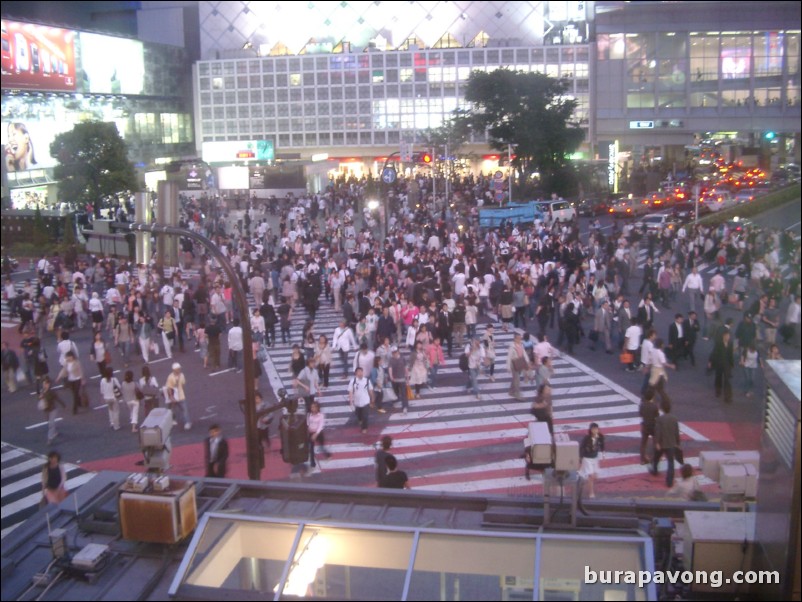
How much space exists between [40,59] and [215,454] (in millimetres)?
31909

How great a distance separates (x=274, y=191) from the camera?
4378cm

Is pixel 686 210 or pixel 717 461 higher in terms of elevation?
pixel 686 210

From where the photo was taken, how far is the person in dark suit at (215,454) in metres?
9.34

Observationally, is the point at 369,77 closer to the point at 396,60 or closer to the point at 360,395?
the point at 396,60

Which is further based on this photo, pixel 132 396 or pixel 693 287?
pixel 693 287

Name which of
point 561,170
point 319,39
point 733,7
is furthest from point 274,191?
point 733,7

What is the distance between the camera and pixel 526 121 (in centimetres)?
3209

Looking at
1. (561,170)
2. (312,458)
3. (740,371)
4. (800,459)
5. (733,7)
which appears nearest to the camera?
(800,459)

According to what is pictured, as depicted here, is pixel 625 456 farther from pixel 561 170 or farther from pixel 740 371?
pixel 561 170

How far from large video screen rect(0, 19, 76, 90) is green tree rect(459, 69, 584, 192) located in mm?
17800

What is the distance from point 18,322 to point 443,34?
4413 cm

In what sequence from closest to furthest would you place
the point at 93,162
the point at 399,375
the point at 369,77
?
the point at 399,375 → the point at 93,162 → the point at 369,77

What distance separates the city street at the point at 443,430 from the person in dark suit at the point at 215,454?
968mm

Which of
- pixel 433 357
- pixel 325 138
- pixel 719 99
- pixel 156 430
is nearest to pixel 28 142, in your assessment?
pixel 325 138
